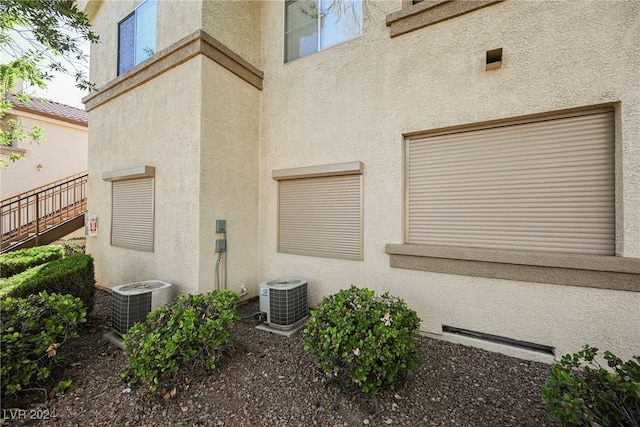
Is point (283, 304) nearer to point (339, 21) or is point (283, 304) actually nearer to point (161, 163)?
point (161, 163)

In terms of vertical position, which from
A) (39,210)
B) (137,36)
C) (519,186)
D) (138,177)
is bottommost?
(39,210)

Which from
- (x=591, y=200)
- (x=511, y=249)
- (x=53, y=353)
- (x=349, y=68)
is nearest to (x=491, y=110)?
(x=591, y=200)

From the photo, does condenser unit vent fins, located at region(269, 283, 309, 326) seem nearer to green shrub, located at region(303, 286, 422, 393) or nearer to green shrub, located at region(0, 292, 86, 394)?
green shrub, located at region(303, 286, 422, 393)

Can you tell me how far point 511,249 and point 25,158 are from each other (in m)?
16.0

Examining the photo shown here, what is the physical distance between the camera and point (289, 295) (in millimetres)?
4121

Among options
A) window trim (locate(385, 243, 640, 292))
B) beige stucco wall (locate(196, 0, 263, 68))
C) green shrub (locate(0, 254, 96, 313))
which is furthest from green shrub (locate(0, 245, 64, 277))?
window trim (locate(385, 243, 640, 292))

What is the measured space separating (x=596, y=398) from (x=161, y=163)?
20.7 feet

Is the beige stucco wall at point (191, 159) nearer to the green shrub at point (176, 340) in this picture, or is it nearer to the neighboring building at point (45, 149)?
the green shrub at point (176, 340)

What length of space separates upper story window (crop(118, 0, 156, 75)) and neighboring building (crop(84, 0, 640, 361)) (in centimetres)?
6

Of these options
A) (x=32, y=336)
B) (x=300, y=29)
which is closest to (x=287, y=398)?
(x=32, y=336)

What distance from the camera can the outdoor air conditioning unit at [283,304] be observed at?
13.4ft

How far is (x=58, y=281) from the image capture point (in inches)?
160

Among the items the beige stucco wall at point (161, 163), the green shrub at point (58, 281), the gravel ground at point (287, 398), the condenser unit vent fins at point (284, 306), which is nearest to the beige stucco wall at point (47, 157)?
the beige stucco wall at point (161, 163)

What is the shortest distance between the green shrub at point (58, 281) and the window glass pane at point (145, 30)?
4.39 meters
